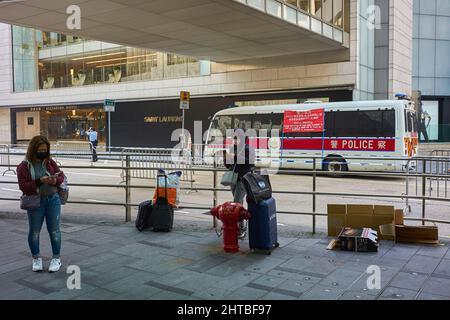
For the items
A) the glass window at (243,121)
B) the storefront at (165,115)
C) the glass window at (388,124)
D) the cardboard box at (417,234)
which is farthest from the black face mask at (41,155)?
the storefront at (165,115)

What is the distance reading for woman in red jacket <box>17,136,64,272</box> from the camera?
5.65m

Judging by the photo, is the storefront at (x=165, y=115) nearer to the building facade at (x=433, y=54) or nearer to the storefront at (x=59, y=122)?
the storefront at (x=59, y=122)

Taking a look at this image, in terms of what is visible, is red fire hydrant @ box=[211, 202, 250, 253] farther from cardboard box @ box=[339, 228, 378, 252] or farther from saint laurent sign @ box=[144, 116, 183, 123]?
saint laurent sign @ box=[144, 116, 183, 123]

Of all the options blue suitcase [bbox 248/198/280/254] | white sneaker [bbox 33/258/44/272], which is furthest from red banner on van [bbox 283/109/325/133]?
white sneaker [bbox 33/258/44/272]

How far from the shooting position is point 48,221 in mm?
5918

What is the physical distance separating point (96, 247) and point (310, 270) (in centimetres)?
322

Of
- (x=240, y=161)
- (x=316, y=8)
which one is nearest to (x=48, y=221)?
(x=240, y=161)

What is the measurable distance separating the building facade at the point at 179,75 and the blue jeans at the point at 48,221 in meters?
12.1

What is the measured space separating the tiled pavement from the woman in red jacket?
0.34 m

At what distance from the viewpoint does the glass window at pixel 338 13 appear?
2429cm

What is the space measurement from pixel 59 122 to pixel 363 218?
40.0 m
